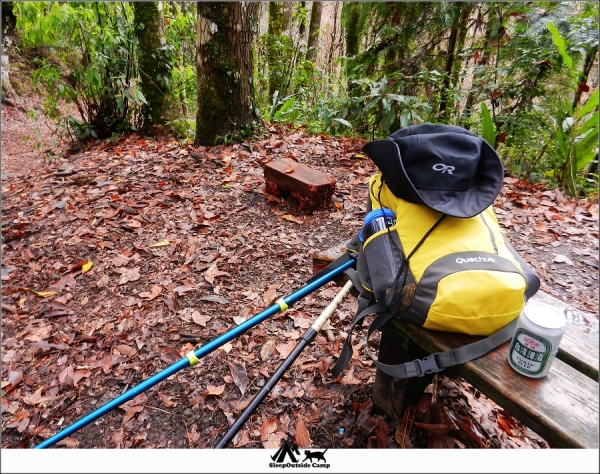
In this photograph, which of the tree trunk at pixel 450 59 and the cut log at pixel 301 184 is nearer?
the cut log at pixel 301 184

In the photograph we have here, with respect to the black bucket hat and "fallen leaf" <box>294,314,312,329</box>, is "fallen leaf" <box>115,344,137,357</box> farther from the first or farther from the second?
the black bucket hat

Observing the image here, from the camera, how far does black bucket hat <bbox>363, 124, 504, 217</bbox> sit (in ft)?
4.96

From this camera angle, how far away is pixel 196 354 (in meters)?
1.62

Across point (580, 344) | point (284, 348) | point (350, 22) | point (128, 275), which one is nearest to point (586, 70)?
point (350, 22)

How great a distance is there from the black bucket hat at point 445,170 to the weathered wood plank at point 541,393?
0.56 m

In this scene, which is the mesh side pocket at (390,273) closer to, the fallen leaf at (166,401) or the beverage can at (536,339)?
the beverage can at (536,339)

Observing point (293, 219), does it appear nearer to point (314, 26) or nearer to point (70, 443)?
point (70, 443)

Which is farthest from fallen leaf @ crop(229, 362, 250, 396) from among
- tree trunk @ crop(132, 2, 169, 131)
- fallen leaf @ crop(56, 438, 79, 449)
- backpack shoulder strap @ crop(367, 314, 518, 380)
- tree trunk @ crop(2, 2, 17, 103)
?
tree trunk @ crop(2, 2, 17, 103)

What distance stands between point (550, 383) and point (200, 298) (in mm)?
2254

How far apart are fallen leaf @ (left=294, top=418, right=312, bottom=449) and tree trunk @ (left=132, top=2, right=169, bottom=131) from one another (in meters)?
5.49

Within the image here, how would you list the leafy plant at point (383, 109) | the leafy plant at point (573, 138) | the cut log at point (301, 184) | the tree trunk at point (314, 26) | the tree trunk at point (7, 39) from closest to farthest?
the cut log at point (301, 184), the leafy plant at point (573, 138), the leafy plant at point (383, 109), the tree trunk at point (314, 26), the tree trunk at point (7, 39)

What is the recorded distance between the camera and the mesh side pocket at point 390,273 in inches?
55.4

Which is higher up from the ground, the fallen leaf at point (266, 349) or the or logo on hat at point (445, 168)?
the or logo on hat at point (445, 168)

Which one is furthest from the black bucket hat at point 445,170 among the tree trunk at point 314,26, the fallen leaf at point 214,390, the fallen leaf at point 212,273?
the tree trunk at point 314,26
